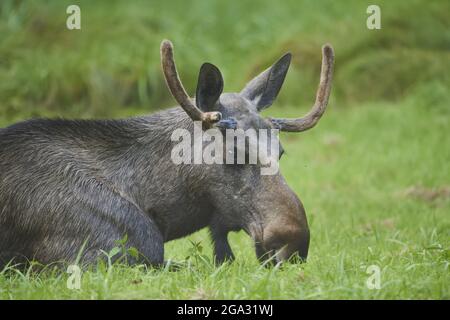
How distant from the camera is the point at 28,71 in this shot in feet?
37.6

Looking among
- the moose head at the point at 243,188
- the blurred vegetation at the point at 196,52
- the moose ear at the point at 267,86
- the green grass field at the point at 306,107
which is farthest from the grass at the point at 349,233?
the moose ear at the point at 267,86

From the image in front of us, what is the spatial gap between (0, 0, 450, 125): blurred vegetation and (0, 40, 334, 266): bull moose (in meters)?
4.88

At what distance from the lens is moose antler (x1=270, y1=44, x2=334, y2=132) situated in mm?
5746

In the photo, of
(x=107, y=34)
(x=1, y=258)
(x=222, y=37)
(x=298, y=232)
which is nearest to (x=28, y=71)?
(x=107, y=34)

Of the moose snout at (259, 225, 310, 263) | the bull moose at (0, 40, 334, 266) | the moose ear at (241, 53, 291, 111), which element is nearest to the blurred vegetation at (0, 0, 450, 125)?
the bull moose at (0, 40, 334, 266)

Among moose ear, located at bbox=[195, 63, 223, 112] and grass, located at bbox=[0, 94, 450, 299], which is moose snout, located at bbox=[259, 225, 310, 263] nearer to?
grass, located at bbox=[0, 94, 450, 299]

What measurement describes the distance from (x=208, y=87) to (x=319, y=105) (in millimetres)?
857

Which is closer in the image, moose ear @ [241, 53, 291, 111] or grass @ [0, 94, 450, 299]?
grass @ [0, 94, 450, 299]

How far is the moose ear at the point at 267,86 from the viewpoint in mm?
5883

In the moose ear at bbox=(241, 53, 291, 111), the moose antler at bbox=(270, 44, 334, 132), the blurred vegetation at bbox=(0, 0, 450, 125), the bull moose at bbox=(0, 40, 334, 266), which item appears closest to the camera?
the bull moose at bbox=(0, 40, 334, 266)

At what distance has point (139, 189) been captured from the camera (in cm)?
557

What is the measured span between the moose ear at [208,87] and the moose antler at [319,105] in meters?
0.52
